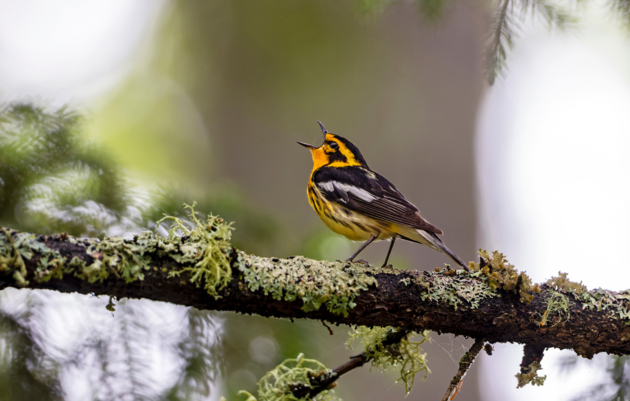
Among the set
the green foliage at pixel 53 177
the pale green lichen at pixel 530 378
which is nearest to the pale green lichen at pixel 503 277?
the pale green lichen at pixel 530 378

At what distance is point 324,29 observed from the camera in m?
6.36

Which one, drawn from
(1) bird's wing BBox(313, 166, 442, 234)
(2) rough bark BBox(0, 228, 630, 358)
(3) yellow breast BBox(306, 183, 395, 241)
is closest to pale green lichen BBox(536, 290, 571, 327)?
(2) rough bark BBox(0, 228, 630, 358)

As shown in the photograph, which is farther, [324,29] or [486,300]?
[324,29]

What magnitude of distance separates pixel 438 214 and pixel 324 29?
3.34 m

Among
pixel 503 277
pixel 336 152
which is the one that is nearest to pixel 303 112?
pixel 336 152

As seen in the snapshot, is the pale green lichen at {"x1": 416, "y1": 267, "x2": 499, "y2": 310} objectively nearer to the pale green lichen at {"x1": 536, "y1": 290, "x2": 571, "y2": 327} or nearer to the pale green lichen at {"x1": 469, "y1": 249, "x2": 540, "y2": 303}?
the pale green lichen at {"x1": 469, "y1": 249, "x2": 540, "y2": 303}

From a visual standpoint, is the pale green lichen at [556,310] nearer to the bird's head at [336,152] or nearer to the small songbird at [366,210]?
the small songbird at [366,210]

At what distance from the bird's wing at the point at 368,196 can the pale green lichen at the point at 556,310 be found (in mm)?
837

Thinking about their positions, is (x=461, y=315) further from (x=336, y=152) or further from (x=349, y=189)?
(x=336, y=152)

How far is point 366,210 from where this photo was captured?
293cm

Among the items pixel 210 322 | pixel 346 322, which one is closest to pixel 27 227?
pixel 210 322

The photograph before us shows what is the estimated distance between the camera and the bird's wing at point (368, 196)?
2.84 m

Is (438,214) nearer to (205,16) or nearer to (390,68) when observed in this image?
(390,68)

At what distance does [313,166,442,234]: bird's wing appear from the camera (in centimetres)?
284
